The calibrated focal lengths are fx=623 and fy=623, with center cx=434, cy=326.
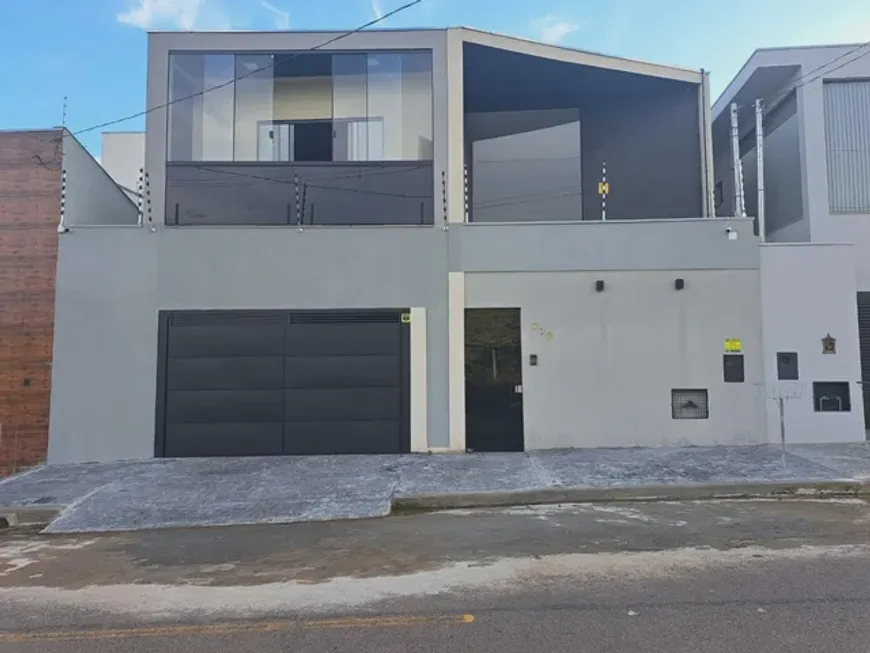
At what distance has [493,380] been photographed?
11227 mm

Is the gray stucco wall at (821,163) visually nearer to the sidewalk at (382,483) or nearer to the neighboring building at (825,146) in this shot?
the neighboring building at (825,146)

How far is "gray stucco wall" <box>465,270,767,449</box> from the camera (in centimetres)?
1107

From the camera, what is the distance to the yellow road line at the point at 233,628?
13.7 feet

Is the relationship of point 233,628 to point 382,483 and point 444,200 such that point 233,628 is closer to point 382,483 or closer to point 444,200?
point 382,483

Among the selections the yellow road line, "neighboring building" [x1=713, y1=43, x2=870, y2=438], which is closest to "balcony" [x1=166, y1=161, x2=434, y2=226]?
"neighboring building" [x1=713, y1=43, x2=870, y2=438]

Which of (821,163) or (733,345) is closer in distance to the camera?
(733,345)

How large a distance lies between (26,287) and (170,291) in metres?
2.49

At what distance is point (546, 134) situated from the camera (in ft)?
53.7

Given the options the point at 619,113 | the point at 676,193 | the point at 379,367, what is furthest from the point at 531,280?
the point at 619,113

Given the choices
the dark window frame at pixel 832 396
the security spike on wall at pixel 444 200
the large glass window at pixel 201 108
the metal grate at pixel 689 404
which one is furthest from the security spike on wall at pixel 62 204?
the dark window frame at pixel 832 396

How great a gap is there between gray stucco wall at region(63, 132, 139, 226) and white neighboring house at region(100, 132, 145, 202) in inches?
271

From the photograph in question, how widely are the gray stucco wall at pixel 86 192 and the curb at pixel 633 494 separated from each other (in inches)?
330

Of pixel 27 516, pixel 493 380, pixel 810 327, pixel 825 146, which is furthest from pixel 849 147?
pixel 27 516

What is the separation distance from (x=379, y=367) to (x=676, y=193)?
7.61 m
